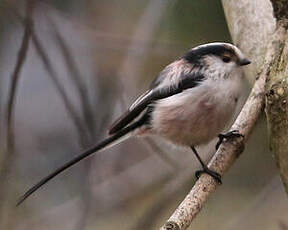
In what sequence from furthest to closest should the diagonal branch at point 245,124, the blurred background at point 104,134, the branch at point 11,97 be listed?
1. the blurred background at point 104,134
2. the branch at point 11,97
3. the diagonal branch at point 245,124

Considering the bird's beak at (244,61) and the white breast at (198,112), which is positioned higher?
the bird's beak at (244,61)

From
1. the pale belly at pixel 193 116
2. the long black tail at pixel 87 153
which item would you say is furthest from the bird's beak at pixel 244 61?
the long black tail at pixel 87 153

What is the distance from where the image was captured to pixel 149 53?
296 centimetres

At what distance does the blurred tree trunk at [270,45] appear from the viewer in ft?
4.60

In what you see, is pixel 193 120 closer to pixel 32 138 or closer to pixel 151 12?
pixel 151 12

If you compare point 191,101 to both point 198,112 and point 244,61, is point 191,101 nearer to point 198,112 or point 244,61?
point 198,112

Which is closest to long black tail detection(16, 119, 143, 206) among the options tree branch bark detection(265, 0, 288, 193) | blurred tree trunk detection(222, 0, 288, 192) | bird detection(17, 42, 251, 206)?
bird detection(17, 42, 251, 206)

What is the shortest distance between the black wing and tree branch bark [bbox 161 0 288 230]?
0.69 ft

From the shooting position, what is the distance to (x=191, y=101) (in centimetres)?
202

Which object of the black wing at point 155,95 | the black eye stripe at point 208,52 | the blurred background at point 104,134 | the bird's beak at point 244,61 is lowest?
the blurred background at point 104,134

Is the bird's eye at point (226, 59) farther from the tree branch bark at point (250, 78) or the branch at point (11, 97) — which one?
the branch at point (11, 97)

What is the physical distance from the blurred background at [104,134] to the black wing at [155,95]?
265 millimetres

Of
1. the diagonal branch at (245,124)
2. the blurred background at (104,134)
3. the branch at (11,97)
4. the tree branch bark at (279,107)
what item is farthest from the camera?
the blurred background at (104,134)

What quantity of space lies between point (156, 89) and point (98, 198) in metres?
0.77
